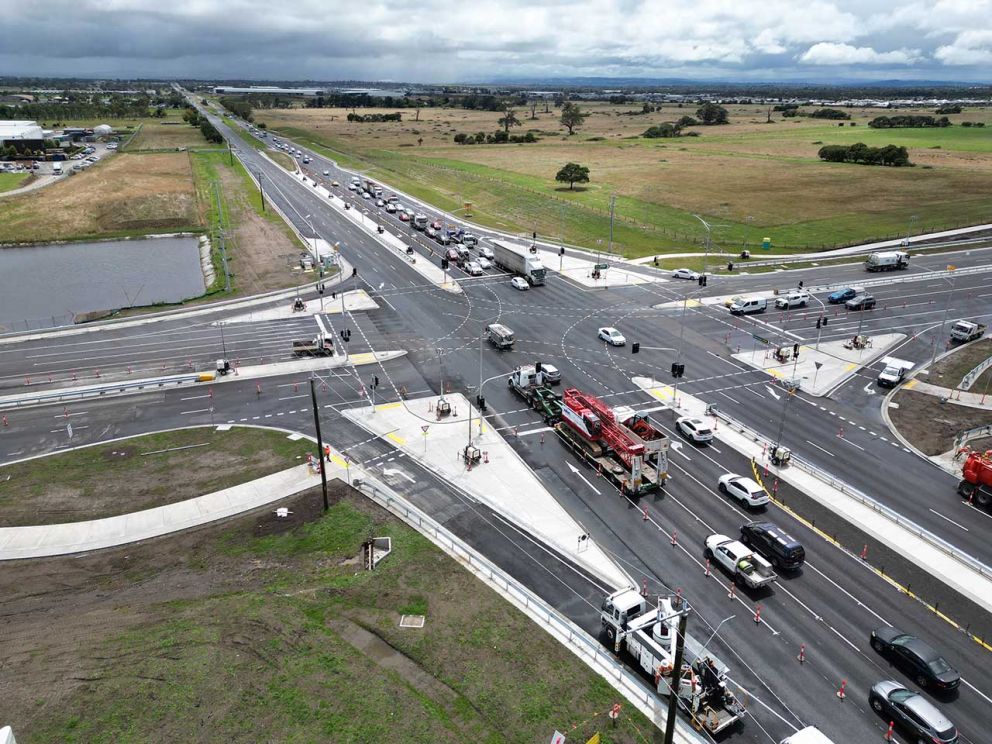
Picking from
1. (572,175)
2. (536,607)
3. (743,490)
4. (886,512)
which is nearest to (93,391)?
(536,607)

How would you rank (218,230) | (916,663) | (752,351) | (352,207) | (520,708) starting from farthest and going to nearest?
1. (352,207)
2. (218,230)
3. (752,351)
4. (916,663)
5. (520,708)

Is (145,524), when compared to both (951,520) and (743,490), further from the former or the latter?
(951,520)

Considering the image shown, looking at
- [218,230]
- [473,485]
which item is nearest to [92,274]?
[218,230]

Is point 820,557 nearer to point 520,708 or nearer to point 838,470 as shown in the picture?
point 838,470

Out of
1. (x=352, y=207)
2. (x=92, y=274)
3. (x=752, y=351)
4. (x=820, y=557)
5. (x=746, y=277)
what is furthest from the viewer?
(x=352, y=207)

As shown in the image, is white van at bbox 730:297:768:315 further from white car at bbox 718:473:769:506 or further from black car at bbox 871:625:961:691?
black car at bbox 871:625:961:691

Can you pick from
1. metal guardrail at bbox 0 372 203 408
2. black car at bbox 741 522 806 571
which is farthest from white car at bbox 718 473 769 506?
metal guardrail at bbox 0 372 203 408
